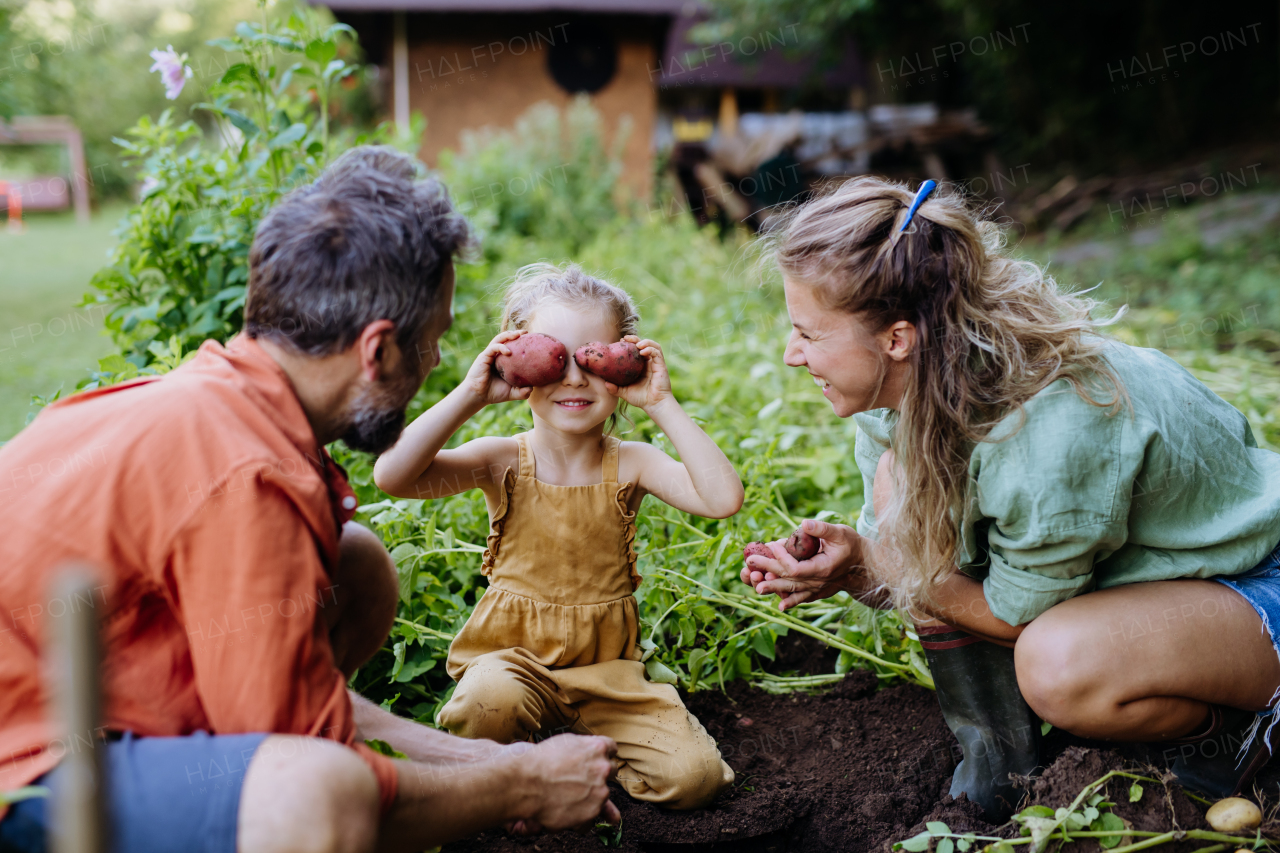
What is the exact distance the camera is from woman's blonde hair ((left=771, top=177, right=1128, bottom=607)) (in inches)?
74.0

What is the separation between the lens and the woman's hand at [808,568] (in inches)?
82.1

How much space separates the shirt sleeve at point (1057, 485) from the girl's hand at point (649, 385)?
64 centimetres

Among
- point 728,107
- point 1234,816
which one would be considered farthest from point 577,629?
point 728,107

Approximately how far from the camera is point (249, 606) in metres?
1.25

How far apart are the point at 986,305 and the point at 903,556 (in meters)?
0.55

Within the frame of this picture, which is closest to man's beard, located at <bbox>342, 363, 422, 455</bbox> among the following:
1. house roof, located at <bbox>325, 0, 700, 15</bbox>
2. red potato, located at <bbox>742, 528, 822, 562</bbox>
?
red potato, located at <bbox>742, 528, 822, 562</bbox>

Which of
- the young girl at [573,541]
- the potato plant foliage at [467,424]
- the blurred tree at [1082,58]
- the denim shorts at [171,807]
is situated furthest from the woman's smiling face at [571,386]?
the blurred tree at [1082,58]

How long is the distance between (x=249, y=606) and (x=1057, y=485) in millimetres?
1370

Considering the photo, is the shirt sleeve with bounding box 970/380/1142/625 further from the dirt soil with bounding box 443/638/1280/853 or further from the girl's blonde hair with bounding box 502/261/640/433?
the girl's blonde hair with bounding box 502/261/640/433

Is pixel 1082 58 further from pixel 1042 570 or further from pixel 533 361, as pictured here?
pixel 533 361

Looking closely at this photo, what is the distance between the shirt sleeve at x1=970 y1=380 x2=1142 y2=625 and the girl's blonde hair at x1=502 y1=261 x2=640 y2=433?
82 centimetres

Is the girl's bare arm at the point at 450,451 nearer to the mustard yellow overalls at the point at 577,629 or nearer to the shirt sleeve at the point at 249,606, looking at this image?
the mustard yellow overalls at the point at 577,629

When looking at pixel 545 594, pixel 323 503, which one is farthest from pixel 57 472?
pixel 545 594

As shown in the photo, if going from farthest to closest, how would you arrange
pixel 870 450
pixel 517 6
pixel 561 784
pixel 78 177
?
1. pixel 78 177
2. pixel 517 6
3. pixel 870 450
4. pixel 561 784
